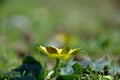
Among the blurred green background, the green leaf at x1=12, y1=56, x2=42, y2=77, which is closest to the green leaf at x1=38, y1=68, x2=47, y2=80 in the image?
the green leaf at x1=12, y1=56, x2=42, y2=77

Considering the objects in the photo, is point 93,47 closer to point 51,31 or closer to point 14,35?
point 14,35

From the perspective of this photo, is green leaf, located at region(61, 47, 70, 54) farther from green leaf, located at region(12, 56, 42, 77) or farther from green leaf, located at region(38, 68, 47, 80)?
green leaf, located at region(12, 56, 42, 77)

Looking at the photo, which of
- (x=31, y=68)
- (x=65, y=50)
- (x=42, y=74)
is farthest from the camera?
(x=31, y=68)

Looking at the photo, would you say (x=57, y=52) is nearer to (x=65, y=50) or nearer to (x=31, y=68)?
(x=65, y=50)

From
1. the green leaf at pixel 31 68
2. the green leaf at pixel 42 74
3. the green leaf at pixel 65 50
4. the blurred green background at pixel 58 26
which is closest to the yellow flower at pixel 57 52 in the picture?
the green leaf at pixel 65 50

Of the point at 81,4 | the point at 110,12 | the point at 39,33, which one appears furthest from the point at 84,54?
the point at 81,4

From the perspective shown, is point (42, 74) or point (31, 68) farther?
point (31, 68)

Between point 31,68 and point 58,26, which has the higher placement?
point 58,26

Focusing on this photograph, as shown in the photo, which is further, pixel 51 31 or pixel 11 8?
pixel 11 8

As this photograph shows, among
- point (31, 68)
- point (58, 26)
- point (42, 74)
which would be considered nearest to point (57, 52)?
point (42, 74)
